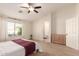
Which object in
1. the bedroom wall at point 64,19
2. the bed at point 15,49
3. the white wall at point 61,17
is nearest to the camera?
the bed at point 15,49

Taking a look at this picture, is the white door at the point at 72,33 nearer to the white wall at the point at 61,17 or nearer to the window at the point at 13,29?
the white wall at the point at 61,17

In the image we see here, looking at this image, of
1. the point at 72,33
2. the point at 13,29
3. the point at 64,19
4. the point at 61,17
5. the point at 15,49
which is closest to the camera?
the point at 15,49

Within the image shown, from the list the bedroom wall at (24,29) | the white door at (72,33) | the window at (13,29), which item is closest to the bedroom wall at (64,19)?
the white door at (72,33)

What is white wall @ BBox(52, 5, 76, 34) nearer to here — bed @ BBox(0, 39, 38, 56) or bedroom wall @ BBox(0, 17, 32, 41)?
bedroom wall @ BBox(0, 17, 32, 41)

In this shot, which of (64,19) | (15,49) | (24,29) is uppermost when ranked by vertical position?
(64,19)

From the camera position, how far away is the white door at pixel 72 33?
3.55 metres

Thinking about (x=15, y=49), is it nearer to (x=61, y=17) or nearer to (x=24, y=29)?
(x=24, y=29)

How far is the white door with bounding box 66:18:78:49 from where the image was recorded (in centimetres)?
355

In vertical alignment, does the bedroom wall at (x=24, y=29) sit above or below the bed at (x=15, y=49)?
above

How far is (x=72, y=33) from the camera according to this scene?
3.79 m

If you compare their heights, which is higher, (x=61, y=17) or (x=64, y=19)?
(x=61, y=17)

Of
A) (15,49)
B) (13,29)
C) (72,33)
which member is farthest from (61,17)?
(15,49)

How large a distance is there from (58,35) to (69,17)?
1379mm

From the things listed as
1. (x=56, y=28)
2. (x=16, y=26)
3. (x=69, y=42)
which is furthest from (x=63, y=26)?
(x=16, y=26)
